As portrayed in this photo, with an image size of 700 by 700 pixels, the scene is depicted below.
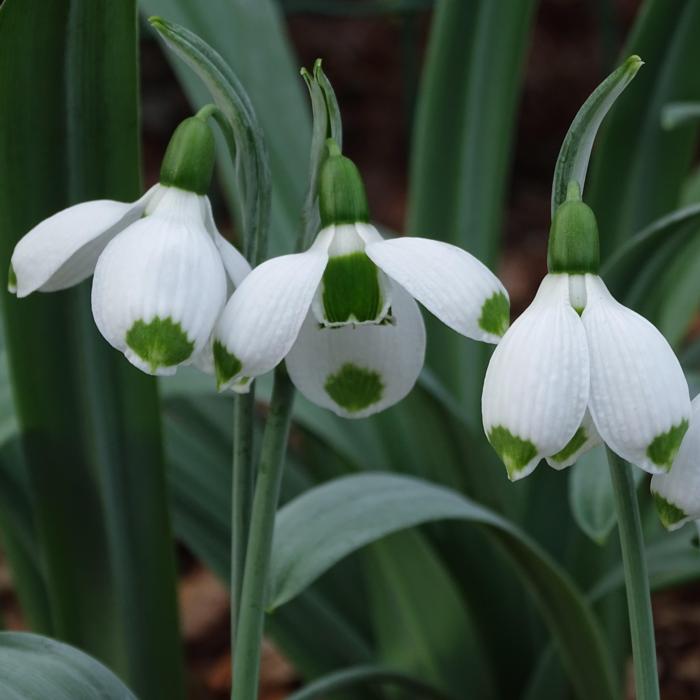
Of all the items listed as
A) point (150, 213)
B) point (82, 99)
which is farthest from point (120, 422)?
point (150, 213)

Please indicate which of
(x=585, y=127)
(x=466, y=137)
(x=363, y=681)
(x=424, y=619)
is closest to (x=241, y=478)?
(x=585, y=127)

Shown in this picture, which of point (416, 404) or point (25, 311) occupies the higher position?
point (25, 311)

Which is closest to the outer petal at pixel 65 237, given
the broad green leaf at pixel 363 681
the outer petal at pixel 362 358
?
the outer petal at pixel 362 358

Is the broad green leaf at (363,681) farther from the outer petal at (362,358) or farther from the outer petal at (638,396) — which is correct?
the outer petal at (638,396)

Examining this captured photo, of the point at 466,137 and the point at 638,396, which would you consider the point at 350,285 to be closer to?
the point at 638,396

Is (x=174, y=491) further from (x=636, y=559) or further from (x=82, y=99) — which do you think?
(x=636, y=559)
